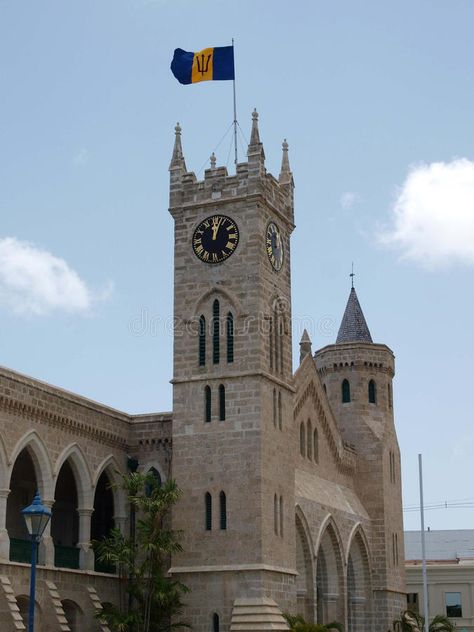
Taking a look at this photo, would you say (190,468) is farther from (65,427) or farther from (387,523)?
(387,523)

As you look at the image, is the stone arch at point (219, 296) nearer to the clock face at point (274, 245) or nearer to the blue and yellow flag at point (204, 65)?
the clock face at point (274, 245)

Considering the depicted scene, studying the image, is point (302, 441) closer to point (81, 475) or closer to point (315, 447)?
point (315, 447)

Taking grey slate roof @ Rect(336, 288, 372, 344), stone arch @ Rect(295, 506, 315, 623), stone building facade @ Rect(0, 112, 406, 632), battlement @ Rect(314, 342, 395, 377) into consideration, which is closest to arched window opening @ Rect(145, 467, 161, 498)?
stone building facade @ Rect(0, 112, 406, 632)

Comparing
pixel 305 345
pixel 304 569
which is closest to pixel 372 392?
pixel 305 345

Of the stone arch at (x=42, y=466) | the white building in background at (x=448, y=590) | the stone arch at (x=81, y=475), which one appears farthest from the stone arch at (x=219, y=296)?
the white building in background at (x=448, y=590)

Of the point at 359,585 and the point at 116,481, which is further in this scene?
the point at 359,585

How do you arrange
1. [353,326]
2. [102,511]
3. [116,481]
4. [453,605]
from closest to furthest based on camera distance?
[116,481] → [102,511] → [353,326] → [453,605]

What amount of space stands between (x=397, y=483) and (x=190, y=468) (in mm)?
21240

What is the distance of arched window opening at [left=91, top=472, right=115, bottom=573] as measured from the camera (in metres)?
43.9

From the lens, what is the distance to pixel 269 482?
40.2m

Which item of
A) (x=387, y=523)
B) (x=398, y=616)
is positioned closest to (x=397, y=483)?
(x=387, y=523)

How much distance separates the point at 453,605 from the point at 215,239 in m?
40.1

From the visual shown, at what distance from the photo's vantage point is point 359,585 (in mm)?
53938

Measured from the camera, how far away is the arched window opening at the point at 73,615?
39000 mm
